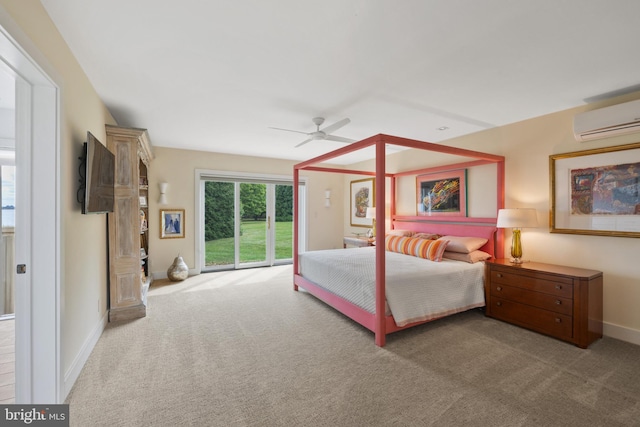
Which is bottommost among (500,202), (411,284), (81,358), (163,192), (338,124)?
(81,358)

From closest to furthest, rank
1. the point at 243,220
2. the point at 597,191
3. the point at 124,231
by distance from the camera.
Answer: the point at 597,191, the point at 124,231, the point at 243,220

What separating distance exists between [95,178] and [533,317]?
14.2 feet

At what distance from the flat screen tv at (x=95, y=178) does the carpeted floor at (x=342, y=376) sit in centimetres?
131

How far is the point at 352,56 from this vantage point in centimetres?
207

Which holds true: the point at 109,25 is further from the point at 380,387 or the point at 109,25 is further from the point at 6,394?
the point at 380,387

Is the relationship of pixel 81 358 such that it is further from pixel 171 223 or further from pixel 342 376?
pixel 171 223

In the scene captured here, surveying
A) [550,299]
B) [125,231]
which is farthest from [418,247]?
[125,231]

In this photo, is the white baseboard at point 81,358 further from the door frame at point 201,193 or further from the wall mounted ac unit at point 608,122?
the wall mounted ac unit at point 608,122

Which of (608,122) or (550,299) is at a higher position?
(608,122)

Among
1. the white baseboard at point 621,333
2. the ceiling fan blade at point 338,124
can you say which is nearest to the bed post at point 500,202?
the white baseboard at point 621,333

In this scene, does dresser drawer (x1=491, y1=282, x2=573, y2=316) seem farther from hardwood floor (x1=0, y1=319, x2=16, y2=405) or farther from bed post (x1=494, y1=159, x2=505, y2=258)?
hardwood floor (x1=0, y1=319, x2=16, y2=405)

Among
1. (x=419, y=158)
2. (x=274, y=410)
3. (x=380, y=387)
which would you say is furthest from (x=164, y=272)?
(x=419, y=158)
